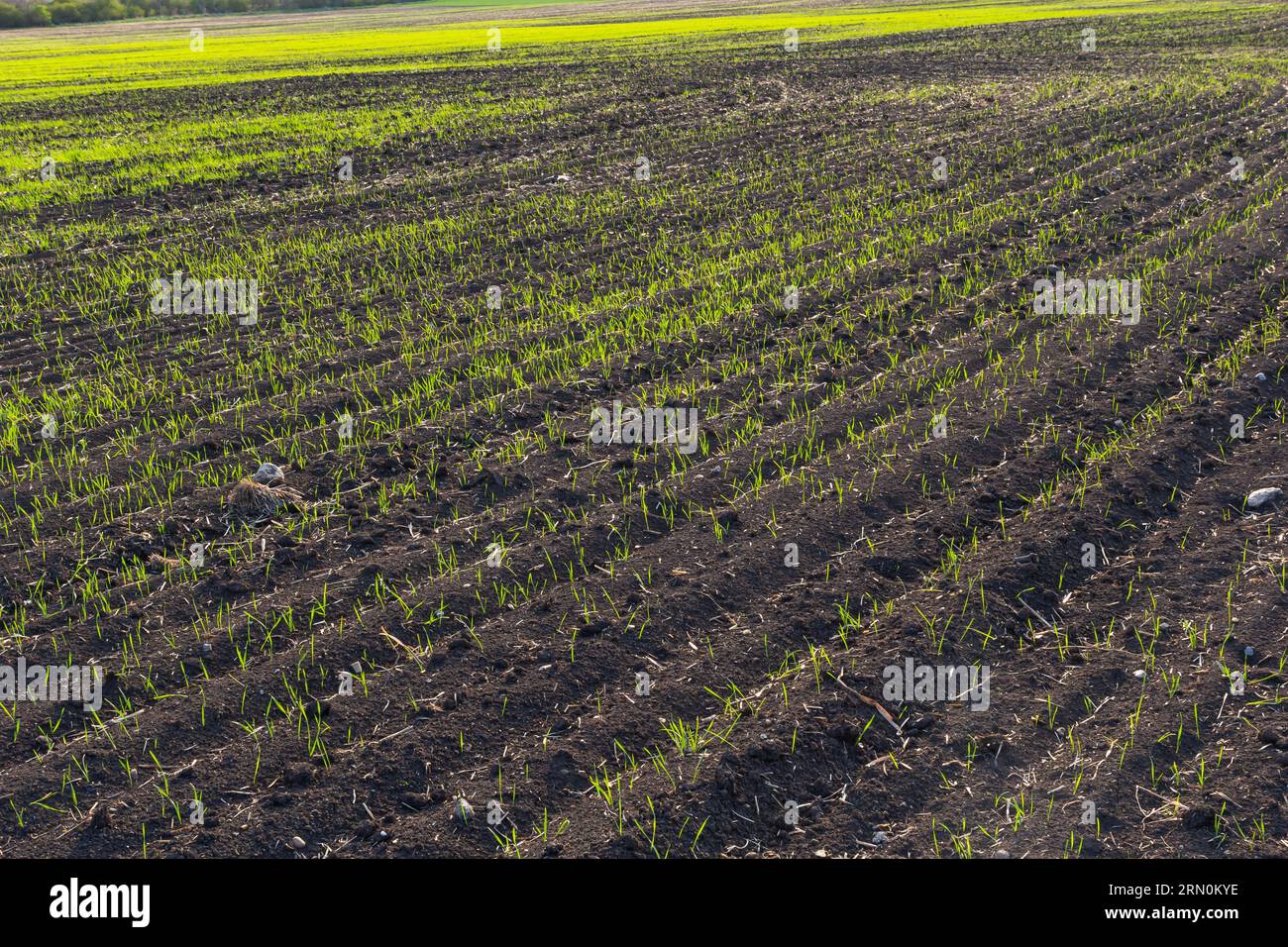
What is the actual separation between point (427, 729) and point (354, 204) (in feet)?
34.7

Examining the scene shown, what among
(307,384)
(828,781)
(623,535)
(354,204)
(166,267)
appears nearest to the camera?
(828,781)

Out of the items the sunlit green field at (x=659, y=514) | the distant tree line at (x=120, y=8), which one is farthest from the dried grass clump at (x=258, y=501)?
the distant tree line at (x=120, y=8)

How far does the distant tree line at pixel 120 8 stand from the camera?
67.1 meters

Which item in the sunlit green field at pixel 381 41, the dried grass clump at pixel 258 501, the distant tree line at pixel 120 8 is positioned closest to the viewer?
the dried grass clump at pixel 258 501

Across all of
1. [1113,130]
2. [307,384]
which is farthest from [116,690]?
[1113,130]

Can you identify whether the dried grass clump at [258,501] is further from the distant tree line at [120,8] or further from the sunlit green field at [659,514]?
the distant tree line at [120,8]

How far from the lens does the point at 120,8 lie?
7381cm

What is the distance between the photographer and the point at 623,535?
5844mm

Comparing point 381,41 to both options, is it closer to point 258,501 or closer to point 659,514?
point 258,501

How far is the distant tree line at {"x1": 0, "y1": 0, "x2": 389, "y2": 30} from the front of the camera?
2640 inches

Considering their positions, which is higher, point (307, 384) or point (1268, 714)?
point (307, 384)

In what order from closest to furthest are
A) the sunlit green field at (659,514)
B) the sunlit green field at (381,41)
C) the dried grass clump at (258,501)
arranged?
the sunlit green field at (659,514), the dried grass clump at (258,501), the sunlit green field at (381,41)

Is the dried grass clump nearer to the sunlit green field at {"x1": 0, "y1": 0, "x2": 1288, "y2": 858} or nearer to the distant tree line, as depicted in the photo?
the sunlit green field at {"x1": 0, "y1": 0, "x2": 1288, "y2": 858}
